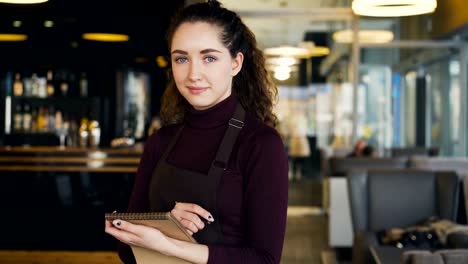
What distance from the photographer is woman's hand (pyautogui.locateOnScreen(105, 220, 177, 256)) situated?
59.5 inches

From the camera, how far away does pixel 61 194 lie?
23.0 ft

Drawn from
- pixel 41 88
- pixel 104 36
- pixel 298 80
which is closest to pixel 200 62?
pixel 104 36

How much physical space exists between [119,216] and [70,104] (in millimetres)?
9334

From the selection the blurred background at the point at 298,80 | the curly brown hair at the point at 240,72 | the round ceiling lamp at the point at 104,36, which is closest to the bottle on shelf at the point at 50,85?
the blurred background at the point at 298,80

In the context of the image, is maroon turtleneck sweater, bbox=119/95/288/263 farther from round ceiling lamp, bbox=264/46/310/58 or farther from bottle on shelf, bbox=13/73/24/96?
round ceiling lamp, bbox=264/46/310/58

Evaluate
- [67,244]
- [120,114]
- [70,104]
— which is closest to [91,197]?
[67,244]

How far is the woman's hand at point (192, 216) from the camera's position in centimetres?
164

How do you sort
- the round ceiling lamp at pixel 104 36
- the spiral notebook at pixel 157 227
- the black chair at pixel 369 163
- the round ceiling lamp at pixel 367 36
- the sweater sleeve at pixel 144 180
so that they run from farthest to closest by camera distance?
1. the round ceiling lamp at pixel 367 36
2. the round ceiling lamp at pixel 104 36
3. the black chair at pixel 369 163
4. the sweater sleeve at pixel 144 180
5. the spiral notebook at pixel 157 227

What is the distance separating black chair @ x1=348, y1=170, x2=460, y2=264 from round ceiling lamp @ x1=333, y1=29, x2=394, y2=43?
6452mm

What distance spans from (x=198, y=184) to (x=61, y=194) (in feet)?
18.1

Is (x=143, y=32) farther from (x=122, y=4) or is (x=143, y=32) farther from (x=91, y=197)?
(x=91, y=197)

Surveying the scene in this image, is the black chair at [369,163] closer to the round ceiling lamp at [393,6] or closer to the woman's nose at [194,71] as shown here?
the round ceiling lamp at [393,6]

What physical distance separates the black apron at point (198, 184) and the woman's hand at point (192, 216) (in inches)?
1.7

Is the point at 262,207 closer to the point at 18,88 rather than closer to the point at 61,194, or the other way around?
the point at 61,194
